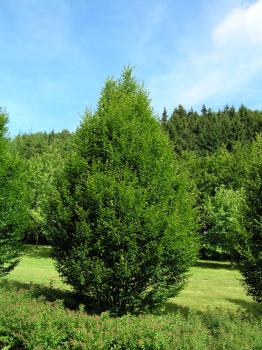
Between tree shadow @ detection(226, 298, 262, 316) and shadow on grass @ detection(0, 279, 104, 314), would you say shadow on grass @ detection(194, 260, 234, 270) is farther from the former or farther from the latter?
shadow on grass @ detection(0, 279, 104, 314)

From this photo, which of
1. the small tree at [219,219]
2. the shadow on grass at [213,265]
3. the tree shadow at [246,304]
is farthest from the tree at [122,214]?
the shadow on grass at [213,265]

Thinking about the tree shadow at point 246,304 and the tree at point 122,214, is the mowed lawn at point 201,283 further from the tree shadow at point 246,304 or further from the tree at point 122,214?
the tree at point 122,214

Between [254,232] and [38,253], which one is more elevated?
[254,232]

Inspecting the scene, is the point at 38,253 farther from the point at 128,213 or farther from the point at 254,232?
the point at 128,213

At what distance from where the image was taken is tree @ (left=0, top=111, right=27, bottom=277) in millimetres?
16422

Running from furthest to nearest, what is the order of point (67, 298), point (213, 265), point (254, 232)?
point (213, 265) → point (254, 232) → point (67, 298)

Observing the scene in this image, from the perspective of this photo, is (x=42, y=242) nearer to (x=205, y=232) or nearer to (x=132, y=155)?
(x=205, y=232)

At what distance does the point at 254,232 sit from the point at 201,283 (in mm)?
12964

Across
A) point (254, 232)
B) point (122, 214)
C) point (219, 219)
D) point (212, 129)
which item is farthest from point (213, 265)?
point (212, 129)

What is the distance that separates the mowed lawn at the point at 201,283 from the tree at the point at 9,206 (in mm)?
1595

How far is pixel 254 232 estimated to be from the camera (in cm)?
1273

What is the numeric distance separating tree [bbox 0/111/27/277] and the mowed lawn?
5.23 feet

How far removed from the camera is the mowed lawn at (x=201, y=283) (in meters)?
17.5

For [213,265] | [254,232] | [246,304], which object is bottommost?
[246,304]
